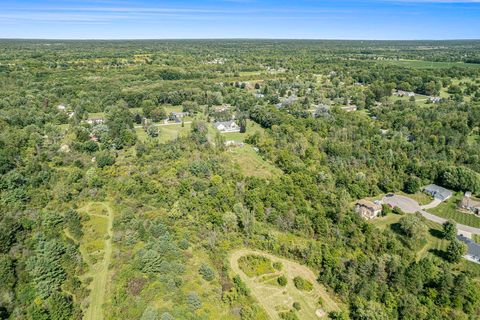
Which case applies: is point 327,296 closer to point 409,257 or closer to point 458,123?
point 409,257

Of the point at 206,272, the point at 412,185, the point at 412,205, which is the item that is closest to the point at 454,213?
the point at 412,205

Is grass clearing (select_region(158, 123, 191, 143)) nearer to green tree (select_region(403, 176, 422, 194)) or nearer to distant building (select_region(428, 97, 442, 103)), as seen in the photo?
green tree (select_region(403, 176, 422, 194))

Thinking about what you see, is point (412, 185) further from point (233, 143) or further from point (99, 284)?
point (99, 284)

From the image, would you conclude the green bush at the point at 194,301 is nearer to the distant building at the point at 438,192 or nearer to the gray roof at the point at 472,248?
the gray roof at the point at 472,248

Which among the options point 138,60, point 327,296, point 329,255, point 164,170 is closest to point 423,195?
point 329,255

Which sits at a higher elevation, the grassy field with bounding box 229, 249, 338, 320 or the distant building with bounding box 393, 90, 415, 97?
the distant building with bounding box 393, 90, 415, 97

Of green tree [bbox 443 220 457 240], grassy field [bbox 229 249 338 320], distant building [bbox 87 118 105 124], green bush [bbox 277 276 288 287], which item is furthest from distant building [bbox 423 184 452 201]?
distant building [bbox 87 118 105 124]
